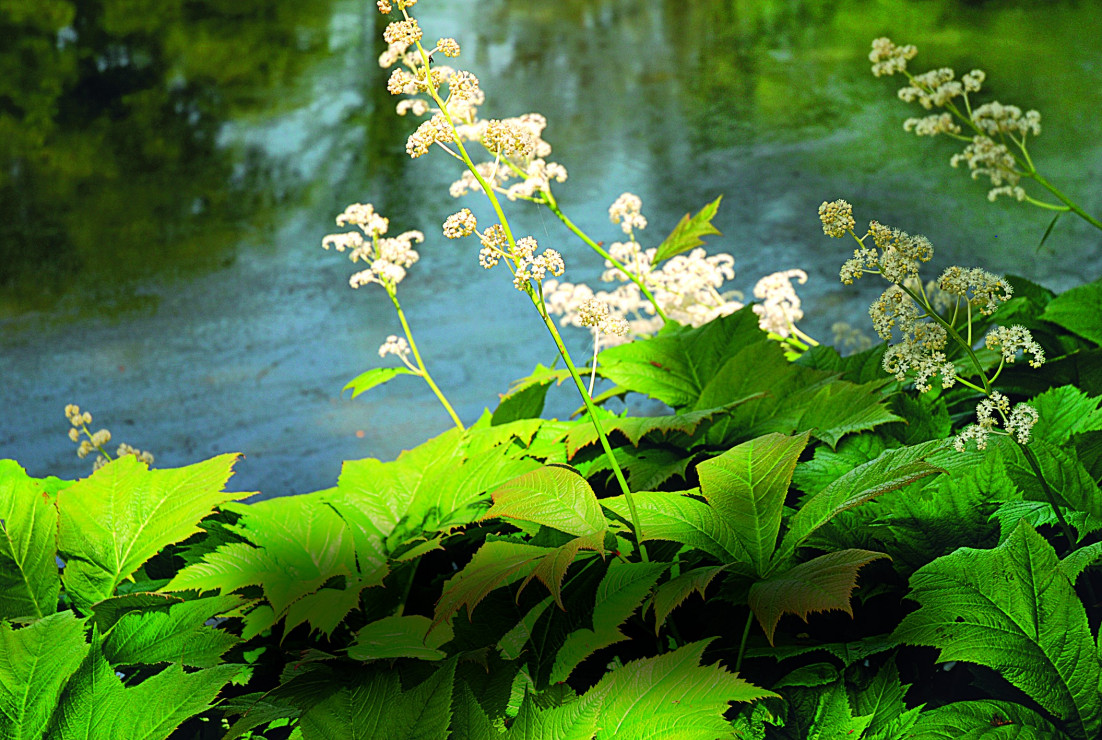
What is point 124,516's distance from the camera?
694 mm

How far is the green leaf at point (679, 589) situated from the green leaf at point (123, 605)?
370 mm

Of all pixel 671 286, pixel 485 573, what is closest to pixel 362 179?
pixel 671 286

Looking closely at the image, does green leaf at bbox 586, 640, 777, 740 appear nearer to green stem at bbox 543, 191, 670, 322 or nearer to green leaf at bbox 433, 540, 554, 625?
green leaf at bbox 433, 540, 554, 625

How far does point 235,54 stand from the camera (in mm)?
5297

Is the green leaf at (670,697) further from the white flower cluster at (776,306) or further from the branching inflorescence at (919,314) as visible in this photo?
the white flower cluster at (776,306)

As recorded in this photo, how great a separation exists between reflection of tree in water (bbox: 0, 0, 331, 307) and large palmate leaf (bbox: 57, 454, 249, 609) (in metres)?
3.33

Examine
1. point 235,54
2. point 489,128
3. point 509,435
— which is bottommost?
point 235,54

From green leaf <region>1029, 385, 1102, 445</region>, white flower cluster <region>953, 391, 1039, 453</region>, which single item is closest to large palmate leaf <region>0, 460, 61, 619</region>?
white flower cluster <region>953, 391, 1039, 453</region>

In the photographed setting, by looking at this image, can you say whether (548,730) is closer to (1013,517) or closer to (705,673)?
(705,673)

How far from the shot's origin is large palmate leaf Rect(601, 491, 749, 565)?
20.7 inches

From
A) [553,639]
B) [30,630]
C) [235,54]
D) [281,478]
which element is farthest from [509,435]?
[235,54]

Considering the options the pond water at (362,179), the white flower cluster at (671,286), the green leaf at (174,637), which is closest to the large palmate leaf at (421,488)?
the green leaf at (174,637)

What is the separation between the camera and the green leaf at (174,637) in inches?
22.8

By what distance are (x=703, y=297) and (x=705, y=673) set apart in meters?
0.92
